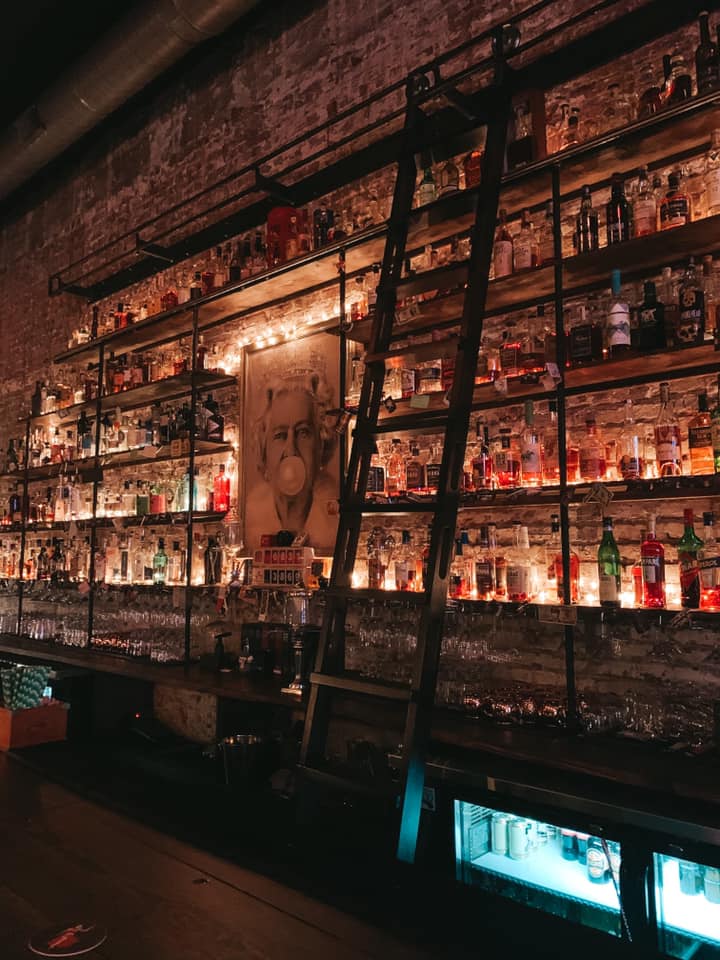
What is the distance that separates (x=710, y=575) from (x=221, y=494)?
10.1ft

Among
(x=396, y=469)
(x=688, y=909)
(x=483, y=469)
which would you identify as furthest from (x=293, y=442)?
(x=688, y=909)

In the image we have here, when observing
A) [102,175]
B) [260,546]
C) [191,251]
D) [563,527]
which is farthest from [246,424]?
[102,175]

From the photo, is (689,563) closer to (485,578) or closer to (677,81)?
(485,578)

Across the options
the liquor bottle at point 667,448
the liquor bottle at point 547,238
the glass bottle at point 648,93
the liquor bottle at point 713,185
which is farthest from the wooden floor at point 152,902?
the glass bottle at point 648,93

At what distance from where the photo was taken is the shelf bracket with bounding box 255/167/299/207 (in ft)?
14.7

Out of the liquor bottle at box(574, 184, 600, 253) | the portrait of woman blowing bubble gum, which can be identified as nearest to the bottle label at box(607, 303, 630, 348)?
the liquor bottle at box(574, 184, 600, 253)

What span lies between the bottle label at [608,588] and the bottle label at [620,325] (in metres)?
0.92

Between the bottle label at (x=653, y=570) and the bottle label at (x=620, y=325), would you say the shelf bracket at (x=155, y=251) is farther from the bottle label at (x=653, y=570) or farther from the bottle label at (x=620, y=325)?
the bottle label at (x=653, y=570)

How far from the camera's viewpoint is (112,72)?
17.5 feet

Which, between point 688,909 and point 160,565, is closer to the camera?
point 688,909

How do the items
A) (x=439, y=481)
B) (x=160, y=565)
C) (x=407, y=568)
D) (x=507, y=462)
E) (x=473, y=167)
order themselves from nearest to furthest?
(x=439, y=481)
(x=507, y=462)
(x=473, y=167)
(x=407, y=568)
(x=160, y=565)

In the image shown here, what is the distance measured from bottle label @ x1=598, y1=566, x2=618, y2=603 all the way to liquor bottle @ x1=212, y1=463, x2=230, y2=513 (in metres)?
2.64

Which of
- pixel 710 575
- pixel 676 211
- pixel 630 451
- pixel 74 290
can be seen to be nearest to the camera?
pixel 710 575

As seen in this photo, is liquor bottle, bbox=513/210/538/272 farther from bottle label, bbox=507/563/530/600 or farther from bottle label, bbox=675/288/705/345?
bottle label, bbox=507/563/530/600
